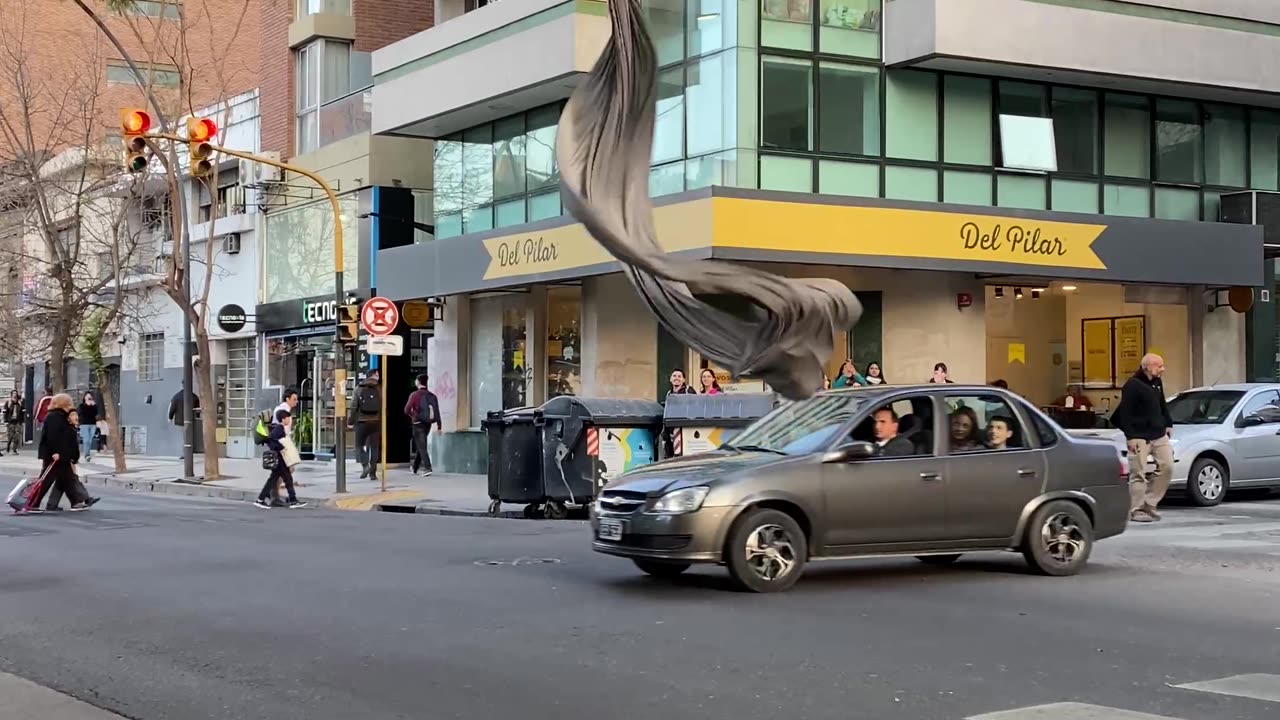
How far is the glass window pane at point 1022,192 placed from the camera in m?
21.8

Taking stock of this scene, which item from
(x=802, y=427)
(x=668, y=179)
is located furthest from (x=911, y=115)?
(x=802, y=427)

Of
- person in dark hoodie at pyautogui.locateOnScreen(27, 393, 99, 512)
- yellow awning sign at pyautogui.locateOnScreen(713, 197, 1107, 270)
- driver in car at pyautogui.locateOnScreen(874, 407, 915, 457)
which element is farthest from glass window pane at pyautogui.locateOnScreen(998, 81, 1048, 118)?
person in dark hoodie at pyautogui.locateOnScreen(27, 393, 99, 512)

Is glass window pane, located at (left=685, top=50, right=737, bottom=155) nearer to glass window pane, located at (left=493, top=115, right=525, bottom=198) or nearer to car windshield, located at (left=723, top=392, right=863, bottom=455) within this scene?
glass window pane, located at (left=493, top=115, right=525, bottom=198)

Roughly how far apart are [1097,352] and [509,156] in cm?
1142

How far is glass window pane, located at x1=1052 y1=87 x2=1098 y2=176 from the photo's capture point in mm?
22484

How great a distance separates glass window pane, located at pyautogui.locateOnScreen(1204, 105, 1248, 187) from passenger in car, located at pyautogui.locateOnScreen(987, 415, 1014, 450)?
14641 millimetres

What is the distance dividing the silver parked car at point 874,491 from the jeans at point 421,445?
14.5 meters

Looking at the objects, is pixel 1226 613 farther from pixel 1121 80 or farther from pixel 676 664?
pixel 1121 80

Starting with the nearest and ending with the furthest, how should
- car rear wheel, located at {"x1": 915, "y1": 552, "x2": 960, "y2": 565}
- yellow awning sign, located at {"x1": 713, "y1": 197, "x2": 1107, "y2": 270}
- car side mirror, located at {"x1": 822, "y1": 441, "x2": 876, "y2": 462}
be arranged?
car side mirror, located at {"x1": 822, "y1": 441, "x2": 876, "y2": 462}
car rear wheel, located at {"x1": 915, "y1": 552, "x2": 960, "y2": 565}
yellow awning sign, located at {"x1": 713, "y1": 197, "x2": 1107, "y2": 270}

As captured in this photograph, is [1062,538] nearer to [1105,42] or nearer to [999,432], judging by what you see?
[999,432]

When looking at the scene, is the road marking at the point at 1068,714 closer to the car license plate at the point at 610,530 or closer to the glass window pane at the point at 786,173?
the car license plate at the point at 610,530

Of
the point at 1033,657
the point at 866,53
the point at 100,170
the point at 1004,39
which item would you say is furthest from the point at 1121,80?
the point at 100,170

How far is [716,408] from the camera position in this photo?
17484mm

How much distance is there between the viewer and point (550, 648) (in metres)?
8.09
